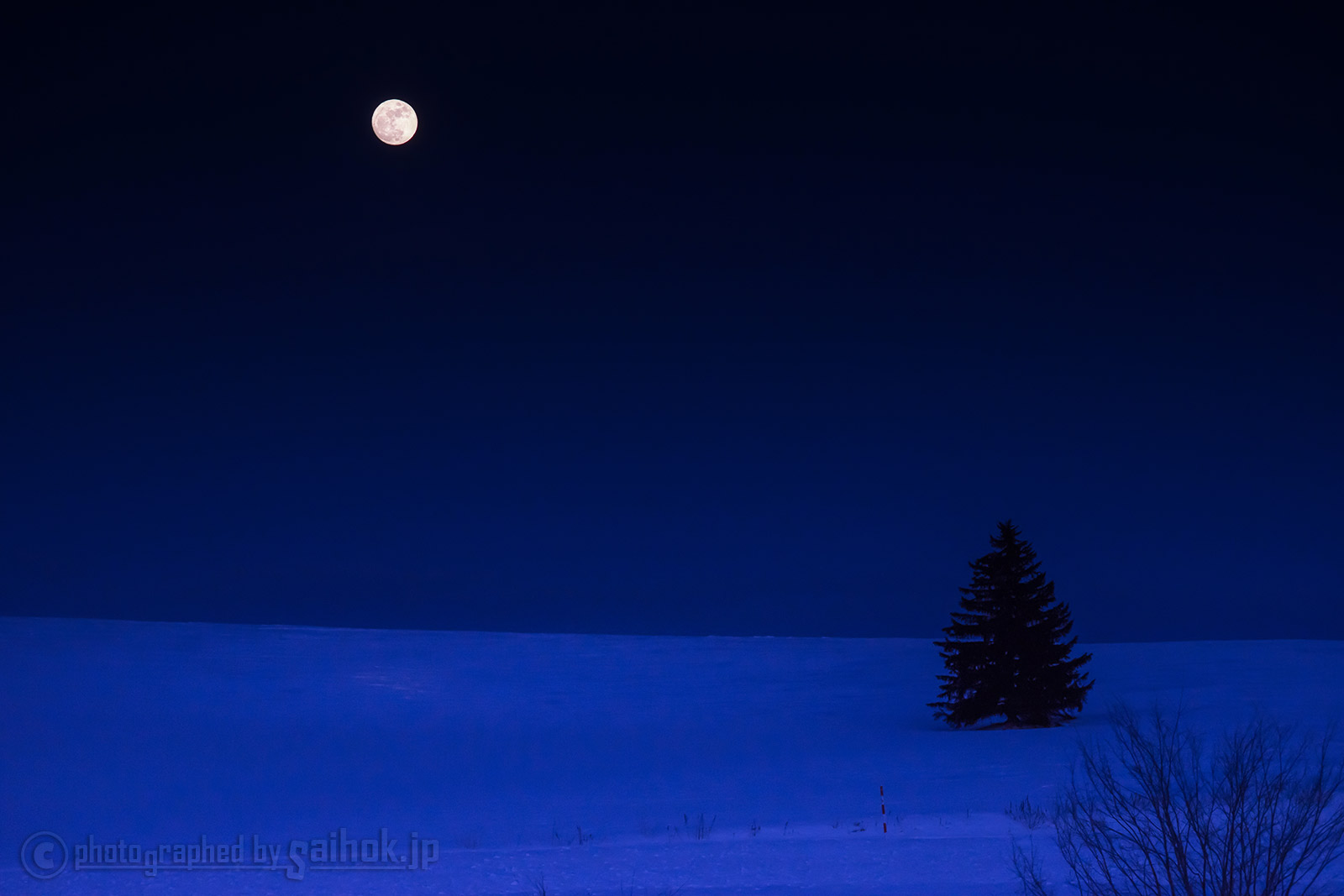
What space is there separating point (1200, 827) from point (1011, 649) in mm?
12309

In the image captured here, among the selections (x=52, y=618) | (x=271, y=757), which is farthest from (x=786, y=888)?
(x=52, y=618)

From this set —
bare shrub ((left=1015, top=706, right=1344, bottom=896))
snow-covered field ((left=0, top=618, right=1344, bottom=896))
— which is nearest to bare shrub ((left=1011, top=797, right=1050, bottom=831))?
snow-covered field ((left=0, top=618, right=1344, bottom=896))

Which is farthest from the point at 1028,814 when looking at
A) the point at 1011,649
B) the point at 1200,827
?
the point at 1011,649

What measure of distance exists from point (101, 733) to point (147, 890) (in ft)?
56.4

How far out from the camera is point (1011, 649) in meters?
21.8

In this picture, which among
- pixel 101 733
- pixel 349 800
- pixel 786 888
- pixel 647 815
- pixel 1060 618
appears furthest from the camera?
pixel 101 733

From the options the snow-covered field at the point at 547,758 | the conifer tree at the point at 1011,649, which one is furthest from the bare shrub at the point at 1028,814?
the conifer tree at the point at 1011,649

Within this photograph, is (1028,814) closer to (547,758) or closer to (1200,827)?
(1200,827)

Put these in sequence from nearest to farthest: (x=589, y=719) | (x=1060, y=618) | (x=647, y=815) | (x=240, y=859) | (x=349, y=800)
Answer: (x=240, y=859) < (x=647, y=815) < (x=349, y=800) < (x=1060, y=618) < (x=589, y=719)

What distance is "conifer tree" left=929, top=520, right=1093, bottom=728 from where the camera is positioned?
70.8 ft

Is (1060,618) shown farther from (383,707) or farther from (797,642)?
(797,642)

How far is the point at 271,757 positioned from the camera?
22.3 m

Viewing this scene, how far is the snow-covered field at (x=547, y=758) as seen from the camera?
1115 centimetres

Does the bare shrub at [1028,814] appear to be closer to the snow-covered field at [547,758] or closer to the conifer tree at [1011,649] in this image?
the snow-covered field at [547,758]
